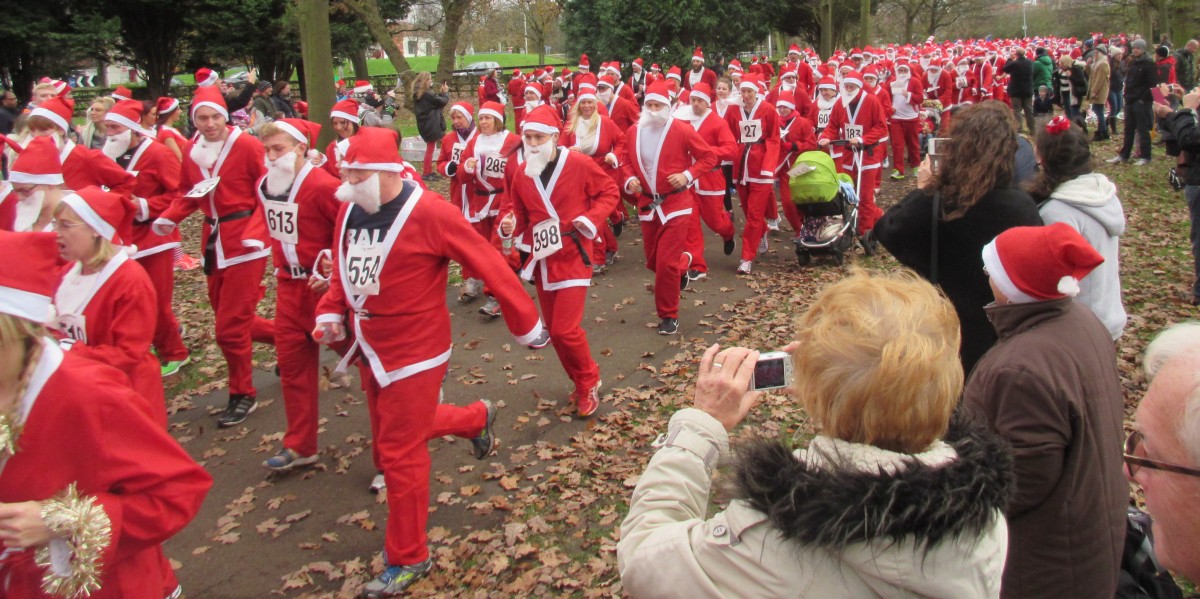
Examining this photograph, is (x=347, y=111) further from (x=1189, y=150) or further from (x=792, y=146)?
(x=1189, y=150)

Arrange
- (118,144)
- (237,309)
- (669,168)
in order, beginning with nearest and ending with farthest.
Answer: (237,309) < (118,144) < (669,168)

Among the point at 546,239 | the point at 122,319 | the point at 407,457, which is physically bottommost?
the point at 407,457

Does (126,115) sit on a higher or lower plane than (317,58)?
lower

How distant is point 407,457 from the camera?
452 cm

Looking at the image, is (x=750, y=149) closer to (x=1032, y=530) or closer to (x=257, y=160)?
(x=257, y=160)

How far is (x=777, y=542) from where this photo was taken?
1752 mm

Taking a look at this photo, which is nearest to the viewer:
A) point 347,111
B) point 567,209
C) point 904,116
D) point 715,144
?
point 567,209

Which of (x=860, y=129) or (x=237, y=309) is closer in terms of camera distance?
(x=237, y=309)

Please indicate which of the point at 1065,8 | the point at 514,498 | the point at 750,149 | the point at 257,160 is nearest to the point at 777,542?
the point at 514,498

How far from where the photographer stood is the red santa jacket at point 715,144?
985cm

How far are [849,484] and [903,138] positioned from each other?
16.9 metres

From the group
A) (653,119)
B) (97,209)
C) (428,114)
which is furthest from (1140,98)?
(97,209)

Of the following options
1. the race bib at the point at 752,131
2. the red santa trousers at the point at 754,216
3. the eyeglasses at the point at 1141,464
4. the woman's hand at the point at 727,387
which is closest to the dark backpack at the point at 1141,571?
the eyeglasses at the point at 1141,464

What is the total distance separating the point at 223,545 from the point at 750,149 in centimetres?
825
